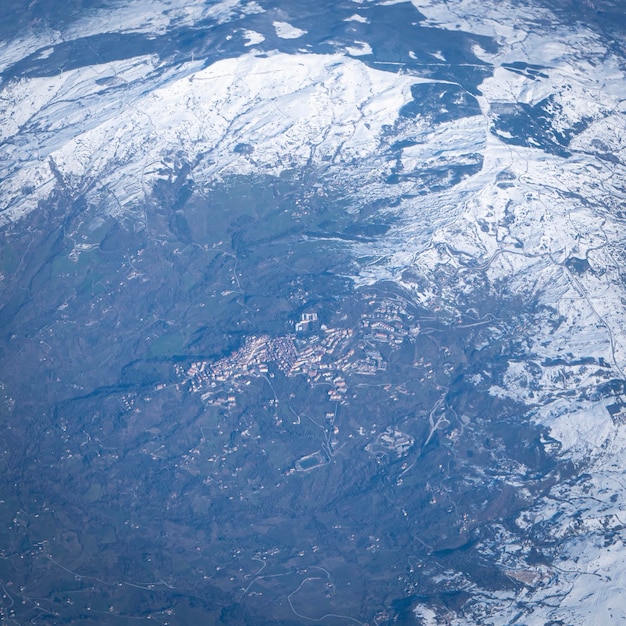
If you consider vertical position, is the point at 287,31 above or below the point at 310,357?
above

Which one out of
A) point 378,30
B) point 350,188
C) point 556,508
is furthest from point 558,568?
point 378,30

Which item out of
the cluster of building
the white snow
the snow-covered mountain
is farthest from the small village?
the white snow

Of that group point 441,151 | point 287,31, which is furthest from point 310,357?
point 287,31

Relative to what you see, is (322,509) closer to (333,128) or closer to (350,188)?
(350,188)

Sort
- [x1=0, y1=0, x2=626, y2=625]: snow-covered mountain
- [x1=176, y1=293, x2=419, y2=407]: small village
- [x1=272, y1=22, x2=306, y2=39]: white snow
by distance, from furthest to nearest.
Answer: [x1=272, y1=22, x2=306, y2=39]: white snow, [x1=176, y1=293, x2=419, y2=407]: small village, [x1=0, y1=0, x2=626, y2=625]: snow-covered mountain

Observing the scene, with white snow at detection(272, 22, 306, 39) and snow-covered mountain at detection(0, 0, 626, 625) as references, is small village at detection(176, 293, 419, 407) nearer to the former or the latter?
snow-covered mountain at detection(0, 0, 626, 625)

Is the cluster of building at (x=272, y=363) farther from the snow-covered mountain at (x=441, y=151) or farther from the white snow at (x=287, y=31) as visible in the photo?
the white snow at (x=287, y=31)

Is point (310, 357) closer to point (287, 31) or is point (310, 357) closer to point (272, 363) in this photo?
point (272, 363)

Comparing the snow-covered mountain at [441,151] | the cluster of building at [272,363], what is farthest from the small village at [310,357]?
the snow-covered mountain at [441,151]
